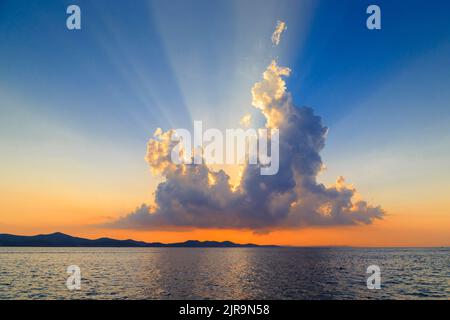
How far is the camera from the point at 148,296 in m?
48.0

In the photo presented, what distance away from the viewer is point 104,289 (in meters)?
54.6

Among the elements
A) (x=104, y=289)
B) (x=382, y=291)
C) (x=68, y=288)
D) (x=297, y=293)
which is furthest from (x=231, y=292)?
(x=68, y=288)
